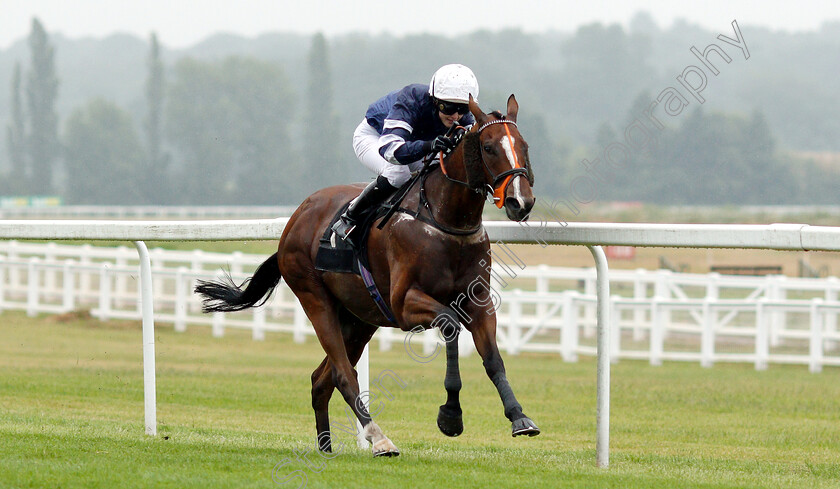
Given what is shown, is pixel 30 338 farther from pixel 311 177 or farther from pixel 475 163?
pixel 311 177

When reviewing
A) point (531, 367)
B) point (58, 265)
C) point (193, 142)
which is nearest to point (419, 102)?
point (531, 367)

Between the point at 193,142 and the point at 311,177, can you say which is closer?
the point at 311,177

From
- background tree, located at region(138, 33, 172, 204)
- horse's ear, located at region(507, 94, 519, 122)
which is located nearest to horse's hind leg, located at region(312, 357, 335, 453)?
horse's ear, located at region(507, 94, 519, 122)

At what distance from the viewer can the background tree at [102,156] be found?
240 feet

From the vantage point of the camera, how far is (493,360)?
15.1ft

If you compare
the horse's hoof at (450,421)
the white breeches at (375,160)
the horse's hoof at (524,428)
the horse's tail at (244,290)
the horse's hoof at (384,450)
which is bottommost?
the horse's hoof at (384,450)

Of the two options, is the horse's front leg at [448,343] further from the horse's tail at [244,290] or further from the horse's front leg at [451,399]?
the horse's tail at [244,290]

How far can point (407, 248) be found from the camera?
15.9 feet

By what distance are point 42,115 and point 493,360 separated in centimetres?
7636

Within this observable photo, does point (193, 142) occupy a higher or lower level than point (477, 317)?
higher

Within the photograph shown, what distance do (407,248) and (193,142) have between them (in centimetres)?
7261

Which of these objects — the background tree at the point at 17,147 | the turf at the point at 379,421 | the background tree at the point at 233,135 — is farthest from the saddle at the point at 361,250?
the background tree at the point at 17,147

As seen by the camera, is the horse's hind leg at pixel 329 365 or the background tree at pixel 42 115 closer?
the horse's hind leg at pixel 329 365

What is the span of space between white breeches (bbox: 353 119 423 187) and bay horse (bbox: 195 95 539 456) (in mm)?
172
